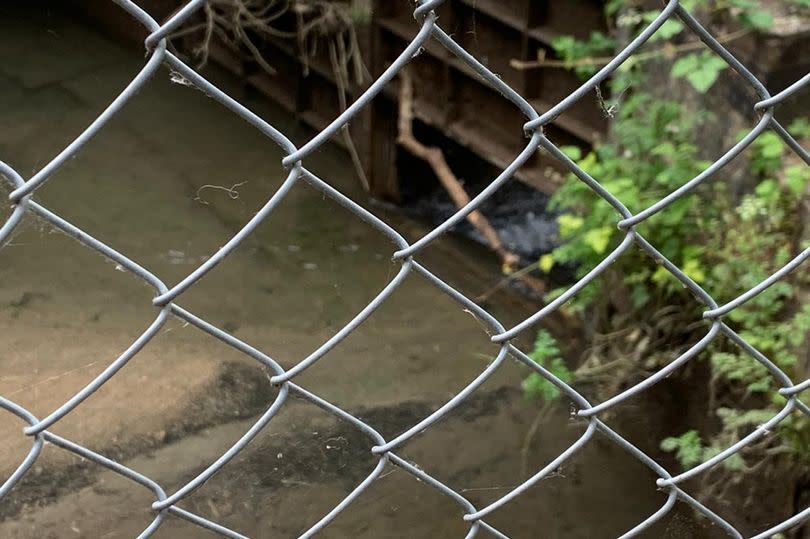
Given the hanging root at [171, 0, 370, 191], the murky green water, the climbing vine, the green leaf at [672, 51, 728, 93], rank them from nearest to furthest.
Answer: the murky green water, the climbing vine, the green leaf at [672, 51, 728, 93], the hanging root at [171, 0, 370, 191]

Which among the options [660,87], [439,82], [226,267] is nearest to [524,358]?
[660,87]

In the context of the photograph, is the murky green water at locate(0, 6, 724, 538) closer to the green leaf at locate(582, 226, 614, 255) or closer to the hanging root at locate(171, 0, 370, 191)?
the hanging root at locate(171, 0, 370, 191)

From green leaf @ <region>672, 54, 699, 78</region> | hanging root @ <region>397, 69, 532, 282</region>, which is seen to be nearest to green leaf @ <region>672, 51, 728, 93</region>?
green leaf @ <region>672, 54, 699, 78</region>

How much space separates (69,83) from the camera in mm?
5078

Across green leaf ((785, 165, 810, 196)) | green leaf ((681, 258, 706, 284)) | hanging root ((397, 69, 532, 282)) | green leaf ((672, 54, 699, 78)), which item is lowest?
hanging root ((397, 69, 532, 282))

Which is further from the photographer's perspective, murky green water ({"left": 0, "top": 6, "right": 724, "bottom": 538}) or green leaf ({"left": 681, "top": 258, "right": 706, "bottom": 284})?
green leaf ({"left": 681, "top": 258, "right": 706, "bottom": 284})

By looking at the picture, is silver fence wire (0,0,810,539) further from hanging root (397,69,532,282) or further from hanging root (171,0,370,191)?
hanging root (171,0,370,191)

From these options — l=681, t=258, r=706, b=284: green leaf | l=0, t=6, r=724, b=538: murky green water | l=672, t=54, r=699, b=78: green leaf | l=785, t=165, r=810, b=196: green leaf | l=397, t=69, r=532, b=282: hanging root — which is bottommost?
l=0, t=6, r=724, b=538: murky green water

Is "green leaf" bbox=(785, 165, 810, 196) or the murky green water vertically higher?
"green leaf" bbox=(785, 165, 810, 196)

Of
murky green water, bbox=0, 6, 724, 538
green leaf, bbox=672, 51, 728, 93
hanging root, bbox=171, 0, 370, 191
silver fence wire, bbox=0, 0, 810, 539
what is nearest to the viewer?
silver fence wire, bbox=0, 0, 810, 539

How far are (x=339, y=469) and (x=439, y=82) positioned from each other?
3123 millimetres

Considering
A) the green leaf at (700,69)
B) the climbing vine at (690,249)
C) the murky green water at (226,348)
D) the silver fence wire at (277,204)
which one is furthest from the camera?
the green leaf at (700,69)

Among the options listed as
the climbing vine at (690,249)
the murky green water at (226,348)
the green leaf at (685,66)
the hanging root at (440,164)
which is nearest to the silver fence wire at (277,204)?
the murky green water at (226,348)

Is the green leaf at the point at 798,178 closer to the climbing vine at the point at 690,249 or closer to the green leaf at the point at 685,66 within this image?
the climbing vine at the point at 690,249
